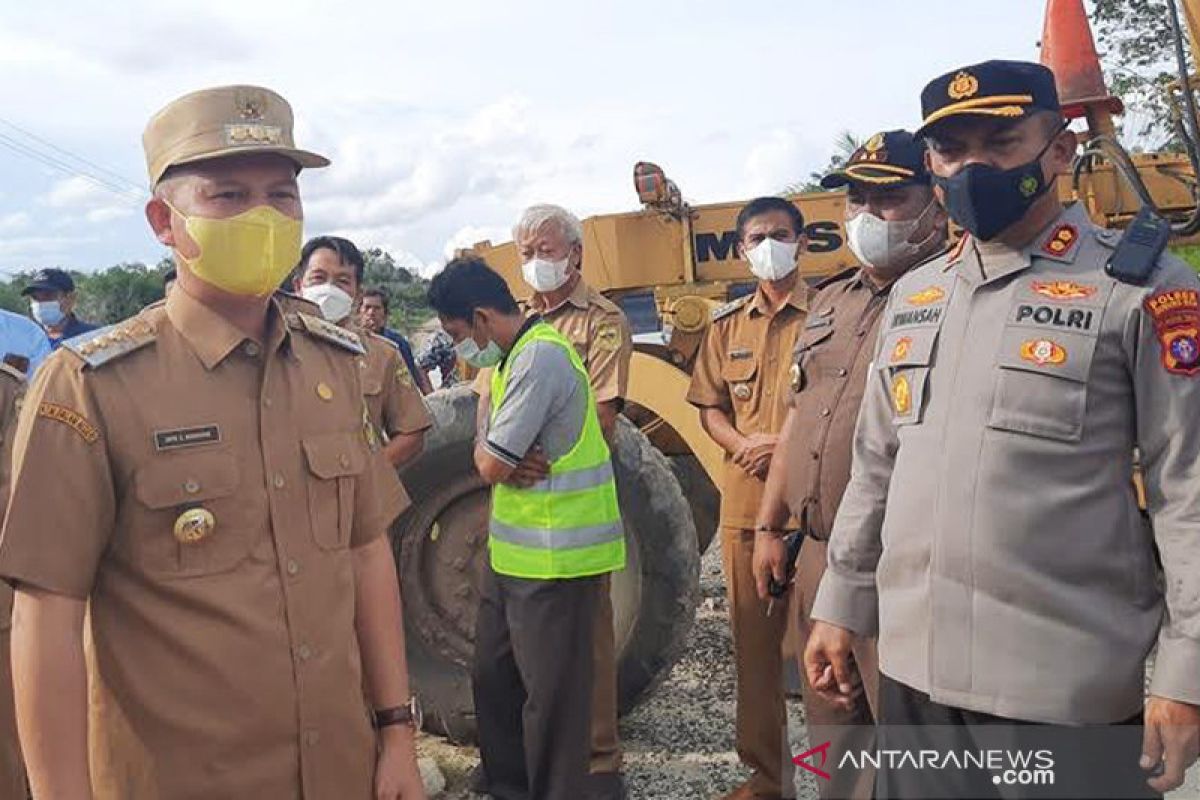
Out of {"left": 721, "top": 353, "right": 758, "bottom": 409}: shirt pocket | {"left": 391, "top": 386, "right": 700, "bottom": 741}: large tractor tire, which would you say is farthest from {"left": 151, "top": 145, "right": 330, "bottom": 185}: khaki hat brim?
{"left": 391, "top": 386, "right": 700, "bottom": 741}: large tractor tire

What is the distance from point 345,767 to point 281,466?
1.62 ft

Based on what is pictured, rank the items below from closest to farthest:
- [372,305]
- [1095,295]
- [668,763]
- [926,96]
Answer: [1095,295], [926,96], [668,763], [372,305]

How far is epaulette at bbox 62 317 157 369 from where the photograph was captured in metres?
1.58

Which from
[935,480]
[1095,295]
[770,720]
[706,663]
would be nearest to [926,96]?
[1095,295]

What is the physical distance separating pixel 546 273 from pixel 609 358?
39cm

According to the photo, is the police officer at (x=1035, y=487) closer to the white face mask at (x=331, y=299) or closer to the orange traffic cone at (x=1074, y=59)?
the white face mask at (x=331, y=299)

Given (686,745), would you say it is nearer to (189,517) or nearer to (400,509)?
(400,509)

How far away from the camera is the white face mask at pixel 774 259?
3826 millimetres

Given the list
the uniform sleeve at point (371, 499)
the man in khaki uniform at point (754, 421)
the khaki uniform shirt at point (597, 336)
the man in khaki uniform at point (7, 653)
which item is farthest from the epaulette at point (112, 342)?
the man in khaki uniform at point (754, 421)

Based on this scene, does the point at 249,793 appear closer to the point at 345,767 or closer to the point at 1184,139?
the point at 345,767

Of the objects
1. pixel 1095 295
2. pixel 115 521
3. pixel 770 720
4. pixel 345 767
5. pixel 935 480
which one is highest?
pixel 1095 295

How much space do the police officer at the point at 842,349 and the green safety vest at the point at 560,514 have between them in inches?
21.6

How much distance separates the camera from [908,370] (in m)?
2.04

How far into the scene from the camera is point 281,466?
1.70m
